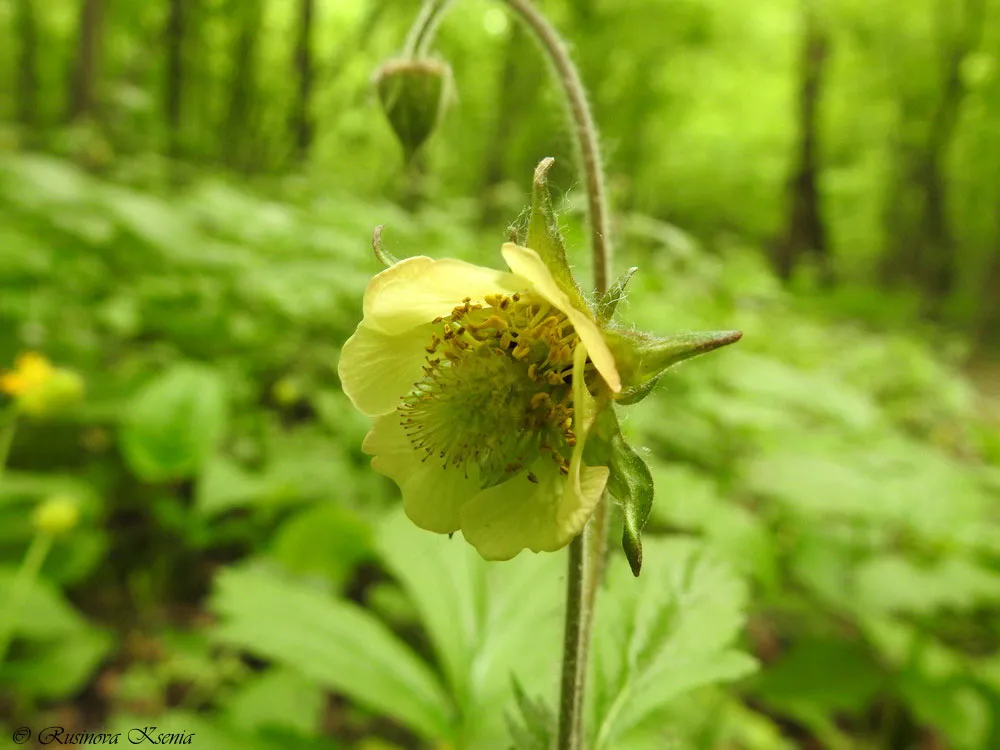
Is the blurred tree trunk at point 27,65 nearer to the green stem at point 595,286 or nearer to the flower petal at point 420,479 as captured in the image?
the green stem at point 595,286

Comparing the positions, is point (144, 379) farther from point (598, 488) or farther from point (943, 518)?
point (943, 518)

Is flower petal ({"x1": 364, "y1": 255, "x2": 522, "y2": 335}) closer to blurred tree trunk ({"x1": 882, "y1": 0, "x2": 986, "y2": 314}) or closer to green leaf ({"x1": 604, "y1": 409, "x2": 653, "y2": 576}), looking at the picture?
green leaf ({"x1": 604, "y1": 409, "x2": 653, "y2": 576})

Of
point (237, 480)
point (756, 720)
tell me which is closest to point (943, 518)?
point (756, 720)

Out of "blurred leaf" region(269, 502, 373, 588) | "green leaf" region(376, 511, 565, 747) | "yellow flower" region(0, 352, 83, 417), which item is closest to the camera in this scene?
"green leaf" region(376, 511, 565, 747)

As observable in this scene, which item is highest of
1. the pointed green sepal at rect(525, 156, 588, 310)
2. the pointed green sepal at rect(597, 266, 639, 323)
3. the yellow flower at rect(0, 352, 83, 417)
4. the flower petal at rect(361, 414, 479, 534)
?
the pointed green sepal at rect(525, 156, 588, 310)

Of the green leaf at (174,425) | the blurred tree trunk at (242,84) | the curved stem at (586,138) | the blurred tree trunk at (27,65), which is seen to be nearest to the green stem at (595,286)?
the curved stem at (586,138)

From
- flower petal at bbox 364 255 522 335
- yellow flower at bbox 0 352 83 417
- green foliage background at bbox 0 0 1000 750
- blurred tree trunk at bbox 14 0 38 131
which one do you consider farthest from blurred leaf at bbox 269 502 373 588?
blurred tree trunk at bbox 14 0 38 131
